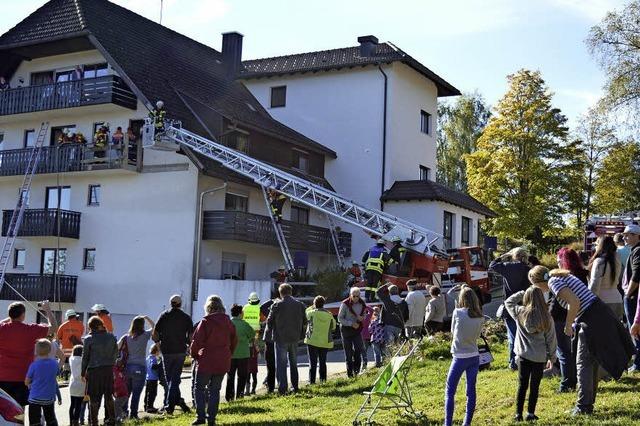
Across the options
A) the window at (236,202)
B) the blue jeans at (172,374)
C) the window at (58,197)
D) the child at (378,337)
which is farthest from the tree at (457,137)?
the blue jeans at (172,374)

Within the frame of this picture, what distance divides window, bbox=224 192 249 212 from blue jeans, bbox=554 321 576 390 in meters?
19.0

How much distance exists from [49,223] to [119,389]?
18038 millimetres

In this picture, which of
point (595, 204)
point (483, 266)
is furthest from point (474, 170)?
point (483, 266)

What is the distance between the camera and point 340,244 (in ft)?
106

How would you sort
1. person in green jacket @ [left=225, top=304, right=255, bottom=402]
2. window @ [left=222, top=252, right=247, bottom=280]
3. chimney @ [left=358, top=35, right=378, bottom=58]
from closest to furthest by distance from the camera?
person in green jacket @ [left=225, top=304, right=255, bottom=402], window @ [left=222, top=252, right=247, bottom=280], chimney @ [left=358, top=35, right=378, bottom=58]

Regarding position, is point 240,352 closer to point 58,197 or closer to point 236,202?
point 236,202

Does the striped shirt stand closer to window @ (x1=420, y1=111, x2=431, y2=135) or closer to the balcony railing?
the balcony railing

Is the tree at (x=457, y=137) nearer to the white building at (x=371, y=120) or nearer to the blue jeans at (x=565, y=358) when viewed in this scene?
the white building at (x=371, y=120)

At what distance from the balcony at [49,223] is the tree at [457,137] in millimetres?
32023

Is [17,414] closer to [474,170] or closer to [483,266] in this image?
[483,266]

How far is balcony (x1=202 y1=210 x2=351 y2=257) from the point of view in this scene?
87.1 ft

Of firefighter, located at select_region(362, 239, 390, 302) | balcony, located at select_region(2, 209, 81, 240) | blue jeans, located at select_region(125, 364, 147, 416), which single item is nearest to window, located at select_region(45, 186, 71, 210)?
balcony, located at select_region(2, 209, 81, 240)

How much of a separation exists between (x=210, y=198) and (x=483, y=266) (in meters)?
9.79

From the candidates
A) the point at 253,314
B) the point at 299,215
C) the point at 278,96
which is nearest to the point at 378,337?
the point at 253,314
